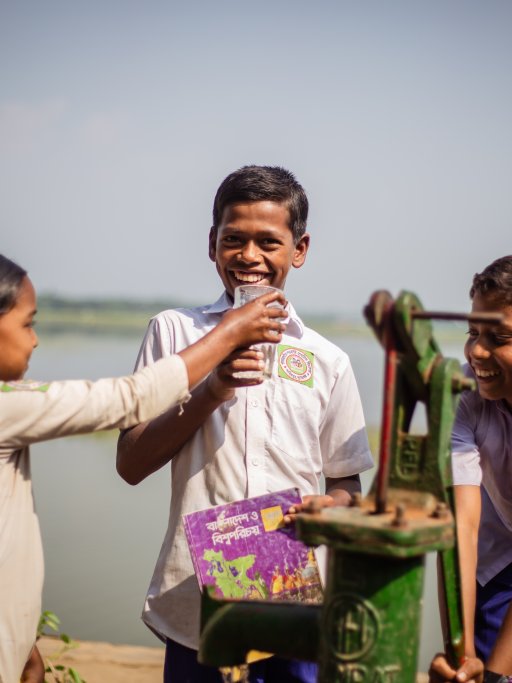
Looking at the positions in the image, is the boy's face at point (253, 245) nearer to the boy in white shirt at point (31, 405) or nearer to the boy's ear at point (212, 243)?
the boy's ear at point (212, 243)

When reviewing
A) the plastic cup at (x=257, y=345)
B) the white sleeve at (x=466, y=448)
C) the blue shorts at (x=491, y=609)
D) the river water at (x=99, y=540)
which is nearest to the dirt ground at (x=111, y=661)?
the river water at (x=99, y=540)

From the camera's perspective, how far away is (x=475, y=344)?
8.39 ft

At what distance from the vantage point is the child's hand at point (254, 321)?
1.96 meters

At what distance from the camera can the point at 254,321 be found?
77.7 inches

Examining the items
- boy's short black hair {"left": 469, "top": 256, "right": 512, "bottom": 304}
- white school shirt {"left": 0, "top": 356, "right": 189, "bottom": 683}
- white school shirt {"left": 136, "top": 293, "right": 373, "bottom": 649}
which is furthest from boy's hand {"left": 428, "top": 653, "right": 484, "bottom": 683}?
boy's short black hair {"left": 469, "top": 256, "right": 512, "bottom": 304}

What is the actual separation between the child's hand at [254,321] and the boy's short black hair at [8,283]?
1.72 ft

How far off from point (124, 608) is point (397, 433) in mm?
5286

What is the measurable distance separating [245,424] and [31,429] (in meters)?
0.78

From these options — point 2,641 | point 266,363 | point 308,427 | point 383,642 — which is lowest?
point 2,641

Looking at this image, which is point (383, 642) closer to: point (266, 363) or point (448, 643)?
point (448, 643)

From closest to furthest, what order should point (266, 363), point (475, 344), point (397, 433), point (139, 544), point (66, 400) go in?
point (397, 433) < point (66, 400) < point (266, 363) < point (475, 344) < point (139, 544)

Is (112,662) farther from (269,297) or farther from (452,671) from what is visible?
(269,297)

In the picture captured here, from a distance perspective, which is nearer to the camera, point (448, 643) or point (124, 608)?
point (448, 643)

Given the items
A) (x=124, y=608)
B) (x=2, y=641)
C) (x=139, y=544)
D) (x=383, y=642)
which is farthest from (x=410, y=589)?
(x=139, y=544)
